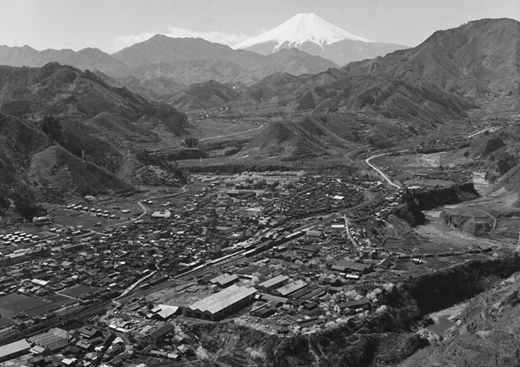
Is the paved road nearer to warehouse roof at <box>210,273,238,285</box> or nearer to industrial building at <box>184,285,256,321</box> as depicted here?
warehouse roof at <box>210,273,238,285</box>

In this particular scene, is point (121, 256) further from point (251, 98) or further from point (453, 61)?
point (453, 61)

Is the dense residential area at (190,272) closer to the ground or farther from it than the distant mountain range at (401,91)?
closer to the ground

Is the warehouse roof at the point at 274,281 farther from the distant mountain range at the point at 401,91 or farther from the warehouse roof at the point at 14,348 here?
the distant mountain range at the point at 401,91

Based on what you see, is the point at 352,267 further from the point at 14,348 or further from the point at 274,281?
the point at 14,348

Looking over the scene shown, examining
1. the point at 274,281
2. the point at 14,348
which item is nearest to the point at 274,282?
the point at 274,281

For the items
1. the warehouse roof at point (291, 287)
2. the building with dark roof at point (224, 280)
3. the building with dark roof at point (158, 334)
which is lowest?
the warehouse roof at point (291, 287)

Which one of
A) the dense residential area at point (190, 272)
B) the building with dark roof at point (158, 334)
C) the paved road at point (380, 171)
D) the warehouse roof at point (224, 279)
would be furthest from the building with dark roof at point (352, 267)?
the paved road at point (380, 171)

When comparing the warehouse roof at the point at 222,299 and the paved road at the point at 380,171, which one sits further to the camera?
the paved road at the point at 380,171
